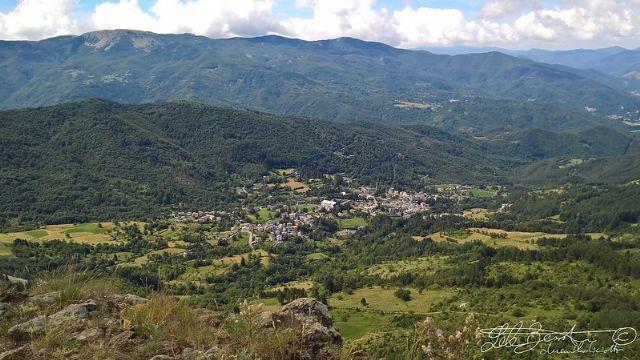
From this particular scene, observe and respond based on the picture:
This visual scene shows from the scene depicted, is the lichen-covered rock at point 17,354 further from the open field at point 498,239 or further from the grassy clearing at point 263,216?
the grassy clearing at point 263,216

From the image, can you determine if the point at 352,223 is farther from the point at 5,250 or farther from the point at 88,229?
the point at 5,250

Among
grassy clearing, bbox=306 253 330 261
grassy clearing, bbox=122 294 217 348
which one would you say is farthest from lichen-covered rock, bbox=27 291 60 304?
grassy clearing, bbox=306 253 330 261

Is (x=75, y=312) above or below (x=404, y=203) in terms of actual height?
above

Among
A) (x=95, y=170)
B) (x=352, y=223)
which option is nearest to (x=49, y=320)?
(x=352, y=223)

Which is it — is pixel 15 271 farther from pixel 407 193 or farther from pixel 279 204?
pixel 407 193

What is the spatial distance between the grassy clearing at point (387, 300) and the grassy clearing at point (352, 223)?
60.3m

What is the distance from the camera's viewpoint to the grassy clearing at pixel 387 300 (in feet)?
189

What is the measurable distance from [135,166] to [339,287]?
11965 centimetres

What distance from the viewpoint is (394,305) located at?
59406mm

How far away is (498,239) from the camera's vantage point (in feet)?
317

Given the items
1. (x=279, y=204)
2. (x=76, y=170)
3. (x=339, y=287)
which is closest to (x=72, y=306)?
(x=339, y=287)

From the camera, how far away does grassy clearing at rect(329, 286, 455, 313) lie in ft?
189

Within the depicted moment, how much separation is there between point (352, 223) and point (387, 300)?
7072 centimetres

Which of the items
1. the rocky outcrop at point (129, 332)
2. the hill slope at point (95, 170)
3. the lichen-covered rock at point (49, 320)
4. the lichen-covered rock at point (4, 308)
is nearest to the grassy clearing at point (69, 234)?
the hill slope at point (95, 170)
